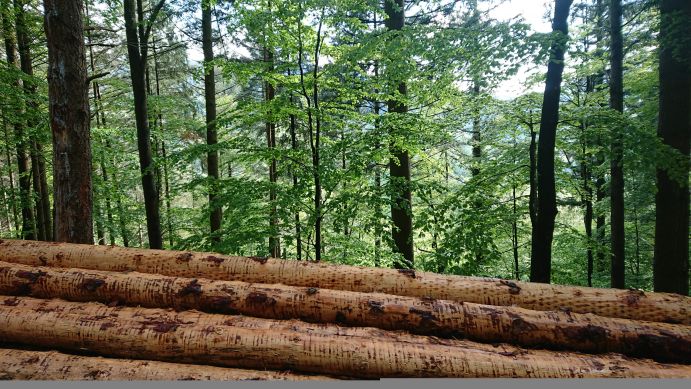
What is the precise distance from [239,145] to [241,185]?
2.23 ft

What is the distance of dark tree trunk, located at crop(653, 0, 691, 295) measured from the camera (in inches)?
179

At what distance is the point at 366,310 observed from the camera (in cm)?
255

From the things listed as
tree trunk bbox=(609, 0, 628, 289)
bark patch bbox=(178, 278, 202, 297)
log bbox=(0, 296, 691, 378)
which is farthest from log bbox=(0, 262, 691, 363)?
tree trunk bbox=(609, 0, 628, 289)

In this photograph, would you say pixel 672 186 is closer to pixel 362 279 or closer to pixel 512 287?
pixel 512 287

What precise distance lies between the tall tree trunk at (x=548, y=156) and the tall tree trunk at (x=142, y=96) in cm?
642

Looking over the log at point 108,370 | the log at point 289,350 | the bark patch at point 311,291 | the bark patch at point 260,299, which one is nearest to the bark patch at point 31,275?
the log at point 289,350

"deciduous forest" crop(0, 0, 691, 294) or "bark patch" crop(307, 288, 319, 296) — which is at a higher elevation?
"deciduous forest" crop(0, 0, 691, 294)

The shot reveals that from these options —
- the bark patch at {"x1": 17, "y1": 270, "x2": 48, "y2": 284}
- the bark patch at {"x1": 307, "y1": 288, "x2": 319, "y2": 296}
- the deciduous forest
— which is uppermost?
the deciduous forest

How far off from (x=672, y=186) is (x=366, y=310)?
5.26 meters

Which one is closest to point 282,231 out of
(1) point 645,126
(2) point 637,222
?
(1) point 645,126

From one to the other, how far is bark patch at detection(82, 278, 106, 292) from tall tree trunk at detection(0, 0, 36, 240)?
681cm

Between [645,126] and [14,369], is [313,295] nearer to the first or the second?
[14,369]

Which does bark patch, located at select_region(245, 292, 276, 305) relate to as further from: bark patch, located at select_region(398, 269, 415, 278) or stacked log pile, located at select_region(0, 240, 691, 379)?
bark patch, located at select_region(398, 269, 415, 278)

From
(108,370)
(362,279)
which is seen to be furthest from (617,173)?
(108,370)
